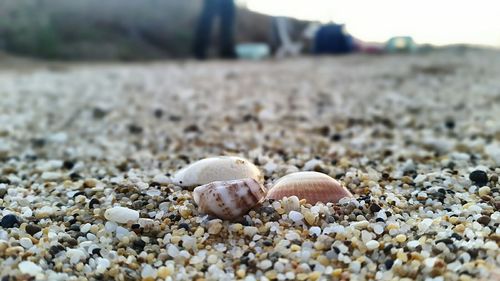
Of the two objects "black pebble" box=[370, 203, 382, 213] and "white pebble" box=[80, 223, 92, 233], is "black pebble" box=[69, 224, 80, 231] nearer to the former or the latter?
"white pebble" box=[80, 223, 92, 233]

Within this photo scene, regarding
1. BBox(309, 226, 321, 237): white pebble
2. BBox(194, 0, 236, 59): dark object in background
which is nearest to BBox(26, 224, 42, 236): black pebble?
BBox(309, 226, 321, 237): white pebble

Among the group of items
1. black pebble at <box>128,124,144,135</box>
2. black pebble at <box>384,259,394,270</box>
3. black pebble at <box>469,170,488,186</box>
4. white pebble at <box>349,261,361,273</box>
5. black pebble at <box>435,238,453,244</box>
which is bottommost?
black pebble at <box>128,124,144,135</box>

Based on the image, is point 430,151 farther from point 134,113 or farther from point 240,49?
point 240,49

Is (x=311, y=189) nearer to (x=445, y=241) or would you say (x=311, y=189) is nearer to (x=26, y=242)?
(x=445, y=241)

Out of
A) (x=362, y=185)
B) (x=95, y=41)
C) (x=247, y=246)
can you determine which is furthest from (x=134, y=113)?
(x=95, y=41)

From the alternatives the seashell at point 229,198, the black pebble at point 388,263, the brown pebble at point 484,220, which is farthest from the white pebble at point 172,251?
the brown pebble at point 484,220

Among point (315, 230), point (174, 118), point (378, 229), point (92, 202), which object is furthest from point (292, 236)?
point (174, 118)
